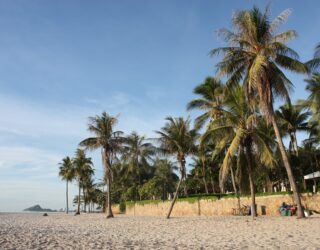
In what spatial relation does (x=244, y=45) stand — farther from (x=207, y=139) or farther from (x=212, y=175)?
(x=212, y=175)

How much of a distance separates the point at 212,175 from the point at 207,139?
23514 mm

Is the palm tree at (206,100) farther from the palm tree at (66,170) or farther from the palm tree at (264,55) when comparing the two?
the palm tree at (66,170)

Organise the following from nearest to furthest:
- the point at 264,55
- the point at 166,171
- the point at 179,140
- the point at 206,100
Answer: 1. the point at 264,55
2. the point at 179,140
3. the point at 206,100
4. the point at 166,171

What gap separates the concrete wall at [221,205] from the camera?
23.3 meters

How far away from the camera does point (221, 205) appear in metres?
30.2

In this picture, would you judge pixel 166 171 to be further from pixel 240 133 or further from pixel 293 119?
pixel 240 133

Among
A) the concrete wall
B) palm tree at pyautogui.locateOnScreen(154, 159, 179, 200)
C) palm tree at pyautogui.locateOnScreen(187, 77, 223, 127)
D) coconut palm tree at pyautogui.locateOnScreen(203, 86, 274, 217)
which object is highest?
palm tree at pyautogui.locateOnScreen(187, 77, 223, 127)

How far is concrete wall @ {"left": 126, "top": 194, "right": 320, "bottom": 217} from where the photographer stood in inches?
916

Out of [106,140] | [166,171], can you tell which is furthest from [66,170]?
[106,140]

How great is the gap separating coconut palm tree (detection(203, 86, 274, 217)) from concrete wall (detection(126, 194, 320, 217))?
15.1 feet

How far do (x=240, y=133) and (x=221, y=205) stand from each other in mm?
11993

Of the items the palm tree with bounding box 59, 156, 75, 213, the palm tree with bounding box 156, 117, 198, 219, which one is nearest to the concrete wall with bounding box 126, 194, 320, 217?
the palm tree with bounding box 156, 117, 198, 219

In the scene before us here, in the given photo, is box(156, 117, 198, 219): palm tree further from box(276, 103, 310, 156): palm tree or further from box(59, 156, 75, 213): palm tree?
box(59, 156, 75, 213): palm tree

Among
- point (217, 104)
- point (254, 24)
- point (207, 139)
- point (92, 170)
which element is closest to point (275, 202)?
point (207, 139)
